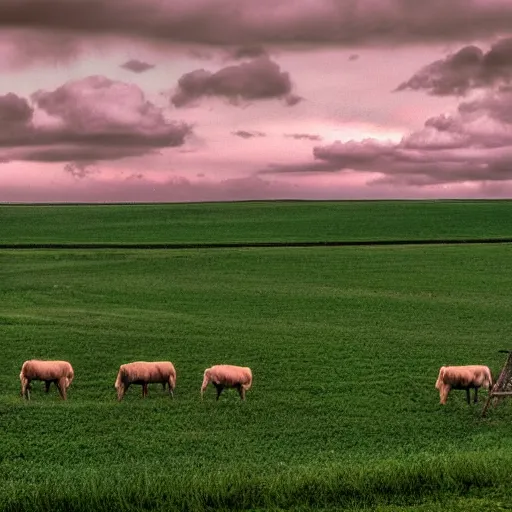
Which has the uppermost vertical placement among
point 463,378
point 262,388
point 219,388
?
point 463,378

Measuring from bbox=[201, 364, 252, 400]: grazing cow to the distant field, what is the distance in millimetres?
58204

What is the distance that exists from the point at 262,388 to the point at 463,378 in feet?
17.3

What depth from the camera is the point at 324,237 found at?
8062 cm

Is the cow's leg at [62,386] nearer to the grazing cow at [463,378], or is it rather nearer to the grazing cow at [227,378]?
the grazing cow at [227,378]

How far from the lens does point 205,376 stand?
1864cm

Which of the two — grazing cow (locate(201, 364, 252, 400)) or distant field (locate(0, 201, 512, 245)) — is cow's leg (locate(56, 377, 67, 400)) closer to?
grazing cow (locate(201, 364, 252, 400))

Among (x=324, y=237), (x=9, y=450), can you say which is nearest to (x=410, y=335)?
(x=9, y=450)

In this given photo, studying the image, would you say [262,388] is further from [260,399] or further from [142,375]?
[142,375]

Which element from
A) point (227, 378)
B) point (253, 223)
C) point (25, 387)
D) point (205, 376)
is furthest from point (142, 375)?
point (253, 223)

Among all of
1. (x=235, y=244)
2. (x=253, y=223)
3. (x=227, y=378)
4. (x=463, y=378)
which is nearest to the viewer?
(x=463, y=378)

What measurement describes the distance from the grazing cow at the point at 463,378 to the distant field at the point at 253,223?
58.3 meters

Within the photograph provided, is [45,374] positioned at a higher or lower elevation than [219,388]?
higher

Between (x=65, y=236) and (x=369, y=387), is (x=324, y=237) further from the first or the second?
(x=369, y=387)

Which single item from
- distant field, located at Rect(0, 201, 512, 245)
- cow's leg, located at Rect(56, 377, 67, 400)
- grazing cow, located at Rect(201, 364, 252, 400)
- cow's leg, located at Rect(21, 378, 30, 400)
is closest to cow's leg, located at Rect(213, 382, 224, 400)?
grazing cow, located at Rect(201, 364, 252, 400)
